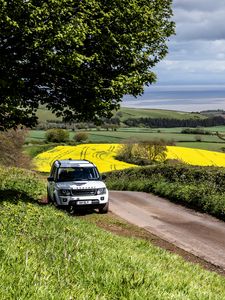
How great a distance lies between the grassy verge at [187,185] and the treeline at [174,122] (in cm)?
11445

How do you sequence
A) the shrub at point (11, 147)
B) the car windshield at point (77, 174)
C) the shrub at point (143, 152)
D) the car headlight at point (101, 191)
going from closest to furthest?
the car headlight at point (101, 191)
the car windshield at point (77, 174)
the shrub at point (11, 147)
the shrub at point (143, 152)

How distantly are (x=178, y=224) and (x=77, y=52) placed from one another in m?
8.09

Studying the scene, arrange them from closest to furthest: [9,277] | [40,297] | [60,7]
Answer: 1. [40,297]
2. [9,277]
3. [60,7]

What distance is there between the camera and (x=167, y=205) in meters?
21.7

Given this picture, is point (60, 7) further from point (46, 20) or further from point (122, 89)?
point (122, 89)

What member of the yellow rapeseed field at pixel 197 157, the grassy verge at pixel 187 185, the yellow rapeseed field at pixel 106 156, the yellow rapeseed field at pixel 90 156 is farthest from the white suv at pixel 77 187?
the yellow rapeseed field at pixel 197 157

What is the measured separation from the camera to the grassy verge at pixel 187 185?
19.3 metres

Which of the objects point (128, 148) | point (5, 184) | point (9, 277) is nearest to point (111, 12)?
point (9, 277)

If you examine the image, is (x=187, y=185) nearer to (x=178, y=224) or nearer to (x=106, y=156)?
(x=178, y=224)

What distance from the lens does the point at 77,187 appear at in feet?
59.1

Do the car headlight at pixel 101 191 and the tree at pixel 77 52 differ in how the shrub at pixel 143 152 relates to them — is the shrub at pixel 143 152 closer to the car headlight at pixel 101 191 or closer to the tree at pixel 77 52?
the car headlight at pixel 101 191

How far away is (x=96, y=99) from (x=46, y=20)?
10.3 ft

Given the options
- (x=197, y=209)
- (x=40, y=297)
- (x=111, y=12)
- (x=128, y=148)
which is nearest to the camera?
(x=40, y=297)

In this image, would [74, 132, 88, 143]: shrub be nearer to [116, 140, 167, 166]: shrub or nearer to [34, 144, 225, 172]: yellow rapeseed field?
[34, 144, 225, 172]: yellow rapeseed field
